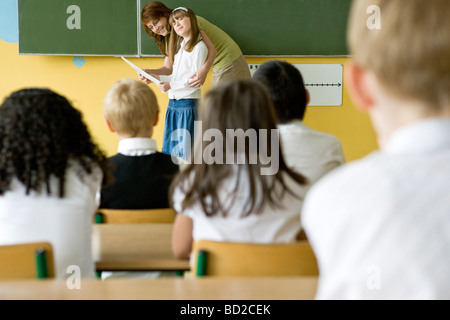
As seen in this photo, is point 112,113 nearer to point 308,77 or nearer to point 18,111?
point 18,111

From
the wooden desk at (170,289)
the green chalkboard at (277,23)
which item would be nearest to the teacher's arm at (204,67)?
the green chalkboard at (277,23)

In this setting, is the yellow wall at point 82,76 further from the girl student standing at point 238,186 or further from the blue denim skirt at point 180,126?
the girl student standing at point 238,186

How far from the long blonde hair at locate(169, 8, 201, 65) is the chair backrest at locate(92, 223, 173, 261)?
2749 millimetres

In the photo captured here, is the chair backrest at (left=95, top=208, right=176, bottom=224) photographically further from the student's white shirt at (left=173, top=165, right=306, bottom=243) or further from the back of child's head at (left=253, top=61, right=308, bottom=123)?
the back of child's head at (left=253, top=61, right=308, bottom=123)

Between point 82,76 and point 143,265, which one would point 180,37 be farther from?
point 143,265

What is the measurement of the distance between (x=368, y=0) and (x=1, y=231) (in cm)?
134

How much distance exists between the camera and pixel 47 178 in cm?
164

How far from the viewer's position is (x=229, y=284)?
1067 mm

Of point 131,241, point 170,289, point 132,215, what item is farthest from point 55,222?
point 170,289

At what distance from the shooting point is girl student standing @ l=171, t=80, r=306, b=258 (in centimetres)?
157

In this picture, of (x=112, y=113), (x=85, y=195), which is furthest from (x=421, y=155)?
(x=112, y=113)

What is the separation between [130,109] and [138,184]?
0.38m

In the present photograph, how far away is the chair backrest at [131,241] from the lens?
169 cm

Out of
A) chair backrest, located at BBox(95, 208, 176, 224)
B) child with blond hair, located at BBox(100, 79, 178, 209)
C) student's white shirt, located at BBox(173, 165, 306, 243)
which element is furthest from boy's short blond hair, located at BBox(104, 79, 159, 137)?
student's white shirt, located at BBox(173, 165, 306, 243)
